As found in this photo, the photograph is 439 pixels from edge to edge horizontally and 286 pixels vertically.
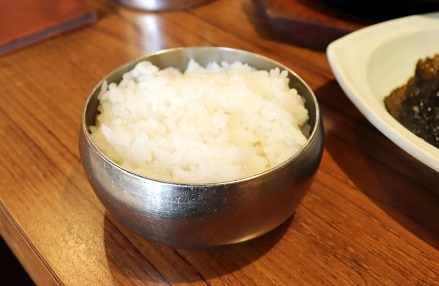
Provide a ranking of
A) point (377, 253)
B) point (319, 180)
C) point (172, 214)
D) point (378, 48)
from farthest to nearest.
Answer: point (378, 48)
point (319, 180)
point (377, 253)
point (172, 214)

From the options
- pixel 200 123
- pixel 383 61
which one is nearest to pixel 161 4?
pixel 383 61

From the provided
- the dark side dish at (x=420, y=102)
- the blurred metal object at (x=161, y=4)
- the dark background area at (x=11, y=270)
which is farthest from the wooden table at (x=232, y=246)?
the dark background area at (x=11, y=270)

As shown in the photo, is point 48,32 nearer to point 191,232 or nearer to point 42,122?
point 42,122

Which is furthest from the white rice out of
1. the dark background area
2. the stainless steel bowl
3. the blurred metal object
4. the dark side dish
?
the dark background area

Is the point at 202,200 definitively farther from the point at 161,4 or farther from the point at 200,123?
the point at 161,4

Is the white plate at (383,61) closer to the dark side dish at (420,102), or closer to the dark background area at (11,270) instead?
the dark side dish at (420,102)

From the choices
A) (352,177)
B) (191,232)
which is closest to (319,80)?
(352,177)

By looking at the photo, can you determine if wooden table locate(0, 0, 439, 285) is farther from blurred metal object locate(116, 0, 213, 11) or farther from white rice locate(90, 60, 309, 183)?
blurred metal object locate(116, 0, 213, 11)
